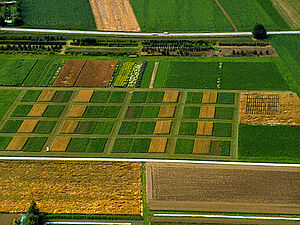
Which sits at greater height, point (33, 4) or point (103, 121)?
point (33, 4)

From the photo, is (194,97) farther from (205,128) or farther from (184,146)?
(184,146)

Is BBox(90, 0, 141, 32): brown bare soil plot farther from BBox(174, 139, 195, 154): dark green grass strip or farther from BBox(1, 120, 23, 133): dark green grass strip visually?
BBox(174, 139, 195, 154): dark green grass strip

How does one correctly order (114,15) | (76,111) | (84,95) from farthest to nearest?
(114,15)
(84,95)
(76,111)

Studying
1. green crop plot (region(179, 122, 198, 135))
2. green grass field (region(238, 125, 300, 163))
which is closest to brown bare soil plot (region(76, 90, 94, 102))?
green crop plot (region(179, 122, 198, 135))

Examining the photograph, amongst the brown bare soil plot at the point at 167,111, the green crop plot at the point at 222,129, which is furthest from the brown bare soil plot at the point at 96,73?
the green crop plot at the point at 222,129

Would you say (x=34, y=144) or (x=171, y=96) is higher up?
(x=171, y=96)

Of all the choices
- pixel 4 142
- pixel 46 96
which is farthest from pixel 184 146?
pixel 4 142

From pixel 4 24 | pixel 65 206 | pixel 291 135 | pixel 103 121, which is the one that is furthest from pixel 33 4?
pixel 291 135

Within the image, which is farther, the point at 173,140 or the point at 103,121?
the point at 103,121

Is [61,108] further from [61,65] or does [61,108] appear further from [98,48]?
[98,48]
